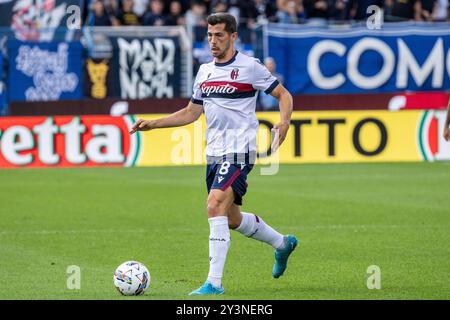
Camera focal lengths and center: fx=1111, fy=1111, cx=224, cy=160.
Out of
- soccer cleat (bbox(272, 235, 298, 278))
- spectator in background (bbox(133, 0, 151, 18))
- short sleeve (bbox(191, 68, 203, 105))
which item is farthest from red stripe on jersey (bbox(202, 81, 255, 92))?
spectator in background (bbox(133, 0, 151, 18))

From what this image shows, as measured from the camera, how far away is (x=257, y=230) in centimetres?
956

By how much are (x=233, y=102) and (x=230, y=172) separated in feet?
1.97

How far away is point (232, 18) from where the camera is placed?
358 inches

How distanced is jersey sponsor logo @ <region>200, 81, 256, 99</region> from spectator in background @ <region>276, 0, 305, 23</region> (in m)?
17.7

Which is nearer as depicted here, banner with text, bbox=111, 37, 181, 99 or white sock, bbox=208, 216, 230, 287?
white sock, bbox=208, 216, 230, 287

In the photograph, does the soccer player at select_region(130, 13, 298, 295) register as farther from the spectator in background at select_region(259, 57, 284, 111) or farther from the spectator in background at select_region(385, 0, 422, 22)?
the spectator in background at select_region(385, 0, 422, 22)

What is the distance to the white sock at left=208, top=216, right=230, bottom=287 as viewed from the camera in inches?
345

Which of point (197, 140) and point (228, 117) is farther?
point (197, 140)

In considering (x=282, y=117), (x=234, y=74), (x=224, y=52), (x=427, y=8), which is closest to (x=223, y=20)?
(x=224, y=52)

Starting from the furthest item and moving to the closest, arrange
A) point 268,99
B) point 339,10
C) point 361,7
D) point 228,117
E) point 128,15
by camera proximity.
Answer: point 339,10, point 361,7, point 128,15, point 268,99, point 228,117

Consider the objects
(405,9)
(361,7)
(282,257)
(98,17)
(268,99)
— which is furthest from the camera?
(405,9)

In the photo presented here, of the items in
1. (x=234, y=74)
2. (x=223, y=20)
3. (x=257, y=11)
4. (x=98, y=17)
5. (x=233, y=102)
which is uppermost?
(x=223, y=20)

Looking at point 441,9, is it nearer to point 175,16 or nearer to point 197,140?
point 175,16

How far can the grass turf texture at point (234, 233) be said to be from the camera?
9.45 meters
